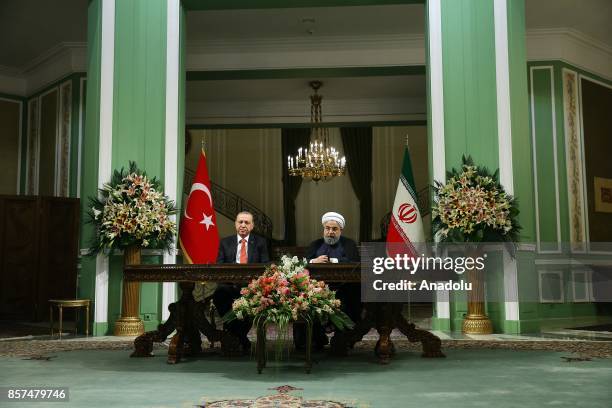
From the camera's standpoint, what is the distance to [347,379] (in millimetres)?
4008

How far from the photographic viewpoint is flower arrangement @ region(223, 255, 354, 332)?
13.6 feet

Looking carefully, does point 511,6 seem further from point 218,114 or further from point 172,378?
point 218,114

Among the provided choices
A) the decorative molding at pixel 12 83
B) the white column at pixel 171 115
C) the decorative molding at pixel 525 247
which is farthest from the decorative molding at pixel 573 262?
the decorative molding at pixel 12 83

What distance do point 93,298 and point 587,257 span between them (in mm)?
6512

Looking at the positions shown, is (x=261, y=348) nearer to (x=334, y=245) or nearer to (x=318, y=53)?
(x=334, y=245)

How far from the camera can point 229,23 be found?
29.2 feet

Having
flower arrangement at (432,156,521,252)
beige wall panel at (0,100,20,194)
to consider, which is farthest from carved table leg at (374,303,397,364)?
beige wall panel at (0,100,20,194)

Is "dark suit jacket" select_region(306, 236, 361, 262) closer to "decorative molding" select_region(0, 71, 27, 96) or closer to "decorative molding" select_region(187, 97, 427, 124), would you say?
"decorative molding" select_region(0, 71, 27, 96)

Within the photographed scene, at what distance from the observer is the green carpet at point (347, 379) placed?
337cm

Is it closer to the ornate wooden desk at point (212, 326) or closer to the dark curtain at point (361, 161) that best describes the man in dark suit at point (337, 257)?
the ornate wooden desk at point (212, 326)

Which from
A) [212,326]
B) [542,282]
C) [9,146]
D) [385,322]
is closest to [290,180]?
[9,146]

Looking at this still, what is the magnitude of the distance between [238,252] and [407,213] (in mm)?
1934

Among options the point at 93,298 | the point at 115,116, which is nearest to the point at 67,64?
the point at 115,116

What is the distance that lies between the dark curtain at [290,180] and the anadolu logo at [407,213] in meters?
8.38
